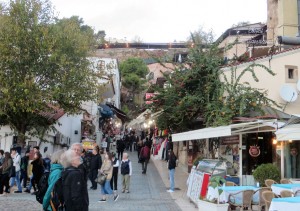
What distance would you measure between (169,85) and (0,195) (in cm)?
971

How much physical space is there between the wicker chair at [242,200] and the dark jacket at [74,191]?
5.64 meters

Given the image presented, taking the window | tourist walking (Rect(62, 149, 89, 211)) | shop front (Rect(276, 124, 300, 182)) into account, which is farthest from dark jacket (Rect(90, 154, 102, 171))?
the window

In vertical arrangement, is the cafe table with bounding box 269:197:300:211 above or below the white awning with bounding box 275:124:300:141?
below

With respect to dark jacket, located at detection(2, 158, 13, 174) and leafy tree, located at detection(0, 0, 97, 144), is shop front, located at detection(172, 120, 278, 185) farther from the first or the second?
leafy tree, located at detection(0, 0, 97, 144)

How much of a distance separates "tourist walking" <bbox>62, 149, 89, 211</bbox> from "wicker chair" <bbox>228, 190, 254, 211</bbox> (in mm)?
5630

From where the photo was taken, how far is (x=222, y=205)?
32.6ft

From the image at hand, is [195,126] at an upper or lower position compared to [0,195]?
upper

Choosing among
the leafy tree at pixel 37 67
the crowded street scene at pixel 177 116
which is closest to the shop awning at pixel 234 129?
the crowded street scene at pixel 177 116

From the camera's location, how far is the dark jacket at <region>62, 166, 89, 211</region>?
216 inches

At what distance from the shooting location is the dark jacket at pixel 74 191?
550cm

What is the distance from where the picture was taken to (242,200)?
10242 millimetres

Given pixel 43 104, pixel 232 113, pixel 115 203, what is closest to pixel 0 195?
pixel 115 203

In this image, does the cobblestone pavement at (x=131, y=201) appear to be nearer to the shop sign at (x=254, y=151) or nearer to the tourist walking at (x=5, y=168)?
the tourist walking at (x=5, y=168)

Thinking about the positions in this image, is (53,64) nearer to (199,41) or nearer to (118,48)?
(199,41)
